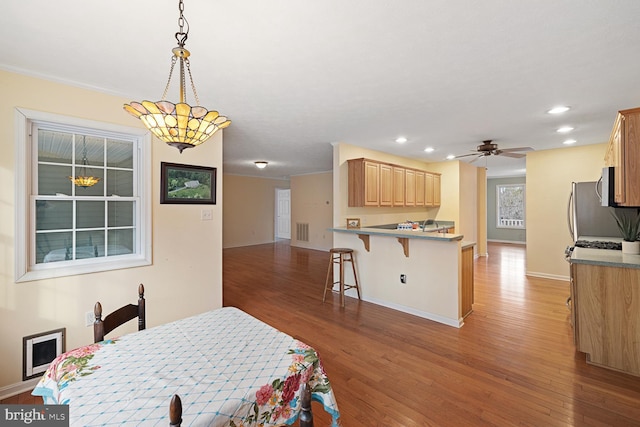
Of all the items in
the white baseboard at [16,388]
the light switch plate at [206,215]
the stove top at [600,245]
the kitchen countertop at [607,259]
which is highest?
the light switch plate at [206,215]

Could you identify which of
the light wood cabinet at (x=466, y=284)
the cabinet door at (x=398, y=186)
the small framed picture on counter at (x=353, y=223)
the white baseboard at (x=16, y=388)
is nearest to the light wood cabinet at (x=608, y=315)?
the light wood cabinet at (x=466, y=284)

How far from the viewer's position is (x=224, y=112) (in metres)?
3.09

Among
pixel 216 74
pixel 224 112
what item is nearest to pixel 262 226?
pixel 224 112

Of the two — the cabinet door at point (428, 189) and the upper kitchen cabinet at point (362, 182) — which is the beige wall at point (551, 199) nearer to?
the cabinet door at point (428, 189)

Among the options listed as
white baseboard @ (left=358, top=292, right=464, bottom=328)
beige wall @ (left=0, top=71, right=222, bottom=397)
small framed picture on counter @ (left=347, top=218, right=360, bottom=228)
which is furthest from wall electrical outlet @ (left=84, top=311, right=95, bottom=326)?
small framed picture on counter @ (left=347, top=218, right=360, bottom=228)

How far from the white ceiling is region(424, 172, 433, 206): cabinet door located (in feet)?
8.81

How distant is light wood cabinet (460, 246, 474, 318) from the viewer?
3.31 metres

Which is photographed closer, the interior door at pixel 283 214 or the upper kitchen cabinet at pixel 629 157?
the upper kitchen cabinet at pixel 629 157

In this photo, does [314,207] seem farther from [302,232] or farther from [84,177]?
[84,177]

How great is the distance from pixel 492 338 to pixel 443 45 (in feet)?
9.15

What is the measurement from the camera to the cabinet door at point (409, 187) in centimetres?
543

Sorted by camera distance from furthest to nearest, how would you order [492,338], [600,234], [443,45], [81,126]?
[600,234], [492,338], [81,126], [443,45]

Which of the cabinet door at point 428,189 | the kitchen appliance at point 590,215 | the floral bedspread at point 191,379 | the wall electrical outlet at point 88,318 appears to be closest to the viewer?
the floral bedspread at point 191,379

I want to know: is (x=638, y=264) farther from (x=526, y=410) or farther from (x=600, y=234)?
(x=600, y=234)
